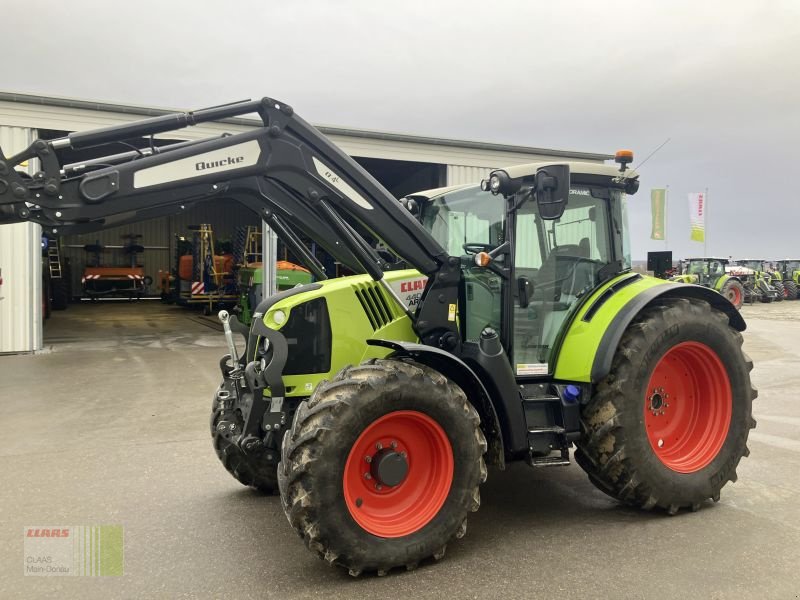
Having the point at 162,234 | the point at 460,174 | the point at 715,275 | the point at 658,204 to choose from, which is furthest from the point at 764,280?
the point at 162,234

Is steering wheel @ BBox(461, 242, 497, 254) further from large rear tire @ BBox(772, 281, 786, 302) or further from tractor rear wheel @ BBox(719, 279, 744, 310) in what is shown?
large rear tire @ BBox(772, 281, 786, 302)

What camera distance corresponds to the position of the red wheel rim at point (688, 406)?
4.30 m

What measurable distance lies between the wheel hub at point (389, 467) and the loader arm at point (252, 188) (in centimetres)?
80

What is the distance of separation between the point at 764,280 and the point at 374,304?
30650 millimetres

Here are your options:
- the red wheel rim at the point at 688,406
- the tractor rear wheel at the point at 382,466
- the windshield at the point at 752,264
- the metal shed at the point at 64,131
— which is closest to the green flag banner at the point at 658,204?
the metal shed at the point at 64,131

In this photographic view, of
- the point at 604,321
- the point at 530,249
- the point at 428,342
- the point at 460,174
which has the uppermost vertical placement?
the point at 460,174

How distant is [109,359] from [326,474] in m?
9.42

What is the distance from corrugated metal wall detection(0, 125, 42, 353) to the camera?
11023mm

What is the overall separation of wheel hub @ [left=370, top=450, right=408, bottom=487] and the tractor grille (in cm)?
84

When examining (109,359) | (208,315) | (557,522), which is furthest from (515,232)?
(208,315)

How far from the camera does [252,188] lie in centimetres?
345

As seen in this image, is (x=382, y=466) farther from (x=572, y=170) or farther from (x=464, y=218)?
(x=572, y=170)

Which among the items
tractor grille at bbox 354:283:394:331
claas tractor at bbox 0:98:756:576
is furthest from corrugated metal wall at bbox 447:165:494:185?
tractor grille at bbox 354:283:394:331

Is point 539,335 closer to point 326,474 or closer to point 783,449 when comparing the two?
point 326,474
